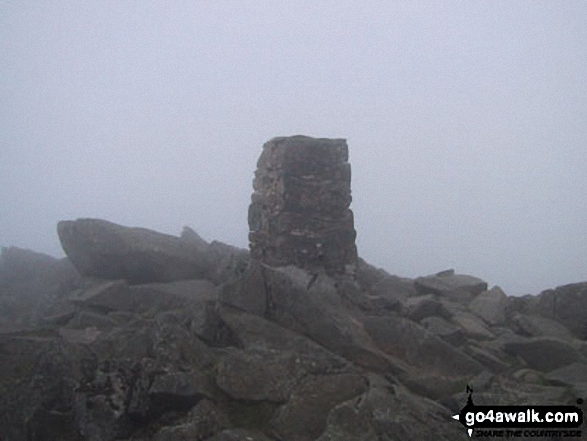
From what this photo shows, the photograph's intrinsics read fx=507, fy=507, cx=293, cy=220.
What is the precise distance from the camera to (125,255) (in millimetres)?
17422

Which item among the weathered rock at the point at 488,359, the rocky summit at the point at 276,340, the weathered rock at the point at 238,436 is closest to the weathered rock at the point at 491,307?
the rocky summit at the point at 276,340

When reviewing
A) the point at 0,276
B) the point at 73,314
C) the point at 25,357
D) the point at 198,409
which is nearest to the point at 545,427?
the point at 198,409

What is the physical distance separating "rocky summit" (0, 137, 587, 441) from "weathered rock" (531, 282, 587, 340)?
0.04 m

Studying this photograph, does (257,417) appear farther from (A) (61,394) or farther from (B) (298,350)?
(A) (61,394)

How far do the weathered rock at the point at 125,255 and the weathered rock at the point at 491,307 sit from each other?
368 inches

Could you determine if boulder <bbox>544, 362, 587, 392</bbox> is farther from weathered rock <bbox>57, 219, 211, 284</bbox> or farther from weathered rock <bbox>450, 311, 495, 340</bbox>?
weathered rock <bbox>57, 219, 211, 284</bbox>

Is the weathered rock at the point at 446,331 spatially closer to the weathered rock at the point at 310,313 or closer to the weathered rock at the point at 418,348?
the weathered rock at the point at 418,348

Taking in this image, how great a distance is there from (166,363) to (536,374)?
8.10 metres

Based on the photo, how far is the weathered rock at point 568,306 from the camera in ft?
50.4

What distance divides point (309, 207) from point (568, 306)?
8.61 metres

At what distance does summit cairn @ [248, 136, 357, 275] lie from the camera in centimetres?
1578

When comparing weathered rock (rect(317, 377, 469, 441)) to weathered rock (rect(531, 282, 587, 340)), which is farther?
weathered rock (rect(531, 282, 587, 340))

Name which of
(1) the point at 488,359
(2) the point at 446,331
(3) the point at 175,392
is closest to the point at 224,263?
(2) the point at 446,331

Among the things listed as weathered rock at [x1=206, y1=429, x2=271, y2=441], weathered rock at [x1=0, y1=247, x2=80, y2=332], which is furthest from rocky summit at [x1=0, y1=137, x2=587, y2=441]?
weathered rock at [x1=0, y1=247, x2=80, y2=332]
